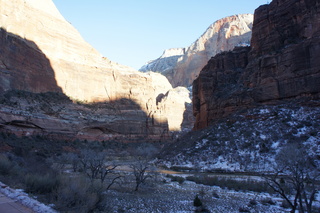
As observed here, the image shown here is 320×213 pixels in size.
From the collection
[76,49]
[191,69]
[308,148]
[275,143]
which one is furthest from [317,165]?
[191,69]

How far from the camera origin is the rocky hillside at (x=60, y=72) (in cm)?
4159

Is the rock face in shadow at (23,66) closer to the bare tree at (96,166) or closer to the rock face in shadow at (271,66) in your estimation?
the bare tree at (96,166)

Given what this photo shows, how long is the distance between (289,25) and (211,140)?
18402mm

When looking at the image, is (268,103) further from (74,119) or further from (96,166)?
(74,119)

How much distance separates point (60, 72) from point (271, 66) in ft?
144

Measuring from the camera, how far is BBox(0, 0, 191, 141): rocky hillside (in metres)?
41.6

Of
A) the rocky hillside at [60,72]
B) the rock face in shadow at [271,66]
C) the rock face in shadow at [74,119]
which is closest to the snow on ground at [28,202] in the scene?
the rock face in shadow at [271,66]

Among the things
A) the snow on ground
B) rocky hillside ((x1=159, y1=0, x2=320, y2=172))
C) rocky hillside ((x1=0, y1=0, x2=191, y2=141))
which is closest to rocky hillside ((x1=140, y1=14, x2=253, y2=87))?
rocky hillside ((x1=0, y1=0, x2=191, y2=141))

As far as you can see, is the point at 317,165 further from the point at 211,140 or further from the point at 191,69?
the point at 191,69

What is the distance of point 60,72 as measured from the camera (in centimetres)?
5362

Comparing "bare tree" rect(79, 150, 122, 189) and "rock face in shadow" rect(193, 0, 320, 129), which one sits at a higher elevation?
"rock face in shadow" rect(193, 0, 320, 129)

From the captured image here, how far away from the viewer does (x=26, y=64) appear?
148 feet

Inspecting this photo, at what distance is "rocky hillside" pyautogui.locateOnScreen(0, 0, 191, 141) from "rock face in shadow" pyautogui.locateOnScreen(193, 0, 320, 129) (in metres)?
28.5

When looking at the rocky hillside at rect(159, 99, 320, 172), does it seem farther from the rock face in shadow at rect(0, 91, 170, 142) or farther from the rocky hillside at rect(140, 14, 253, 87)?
the rocky hillside at rect(140, 14, 253, 87)
